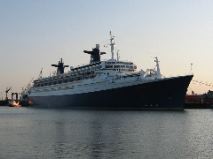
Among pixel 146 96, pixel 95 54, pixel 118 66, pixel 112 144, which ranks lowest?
pixel 112 144

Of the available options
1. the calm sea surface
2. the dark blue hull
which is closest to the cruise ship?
the dark blue hull

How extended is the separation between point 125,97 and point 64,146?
55.4 m

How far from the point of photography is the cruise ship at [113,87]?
83688mm

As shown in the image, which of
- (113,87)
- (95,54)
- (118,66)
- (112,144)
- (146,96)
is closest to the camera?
(112,144)

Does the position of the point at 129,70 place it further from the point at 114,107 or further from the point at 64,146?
the point at 64,146

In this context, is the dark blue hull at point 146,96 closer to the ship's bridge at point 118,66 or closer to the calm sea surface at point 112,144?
the ship's bridge at point 118,66

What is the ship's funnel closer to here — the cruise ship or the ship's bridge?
the cruise ship

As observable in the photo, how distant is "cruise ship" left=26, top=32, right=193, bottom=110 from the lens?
275ft

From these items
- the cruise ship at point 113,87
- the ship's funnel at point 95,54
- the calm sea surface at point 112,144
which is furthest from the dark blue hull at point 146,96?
the calm sea surface at point 112,144

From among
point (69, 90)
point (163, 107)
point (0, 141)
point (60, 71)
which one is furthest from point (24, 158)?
point (60, 71)

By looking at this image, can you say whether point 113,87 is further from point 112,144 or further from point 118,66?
point 112,144

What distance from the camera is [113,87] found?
91.1m

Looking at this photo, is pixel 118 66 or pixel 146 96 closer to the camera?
pixel 146 96

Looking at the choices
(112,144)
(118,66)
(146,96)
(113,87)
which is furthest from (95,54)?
(112,144)
